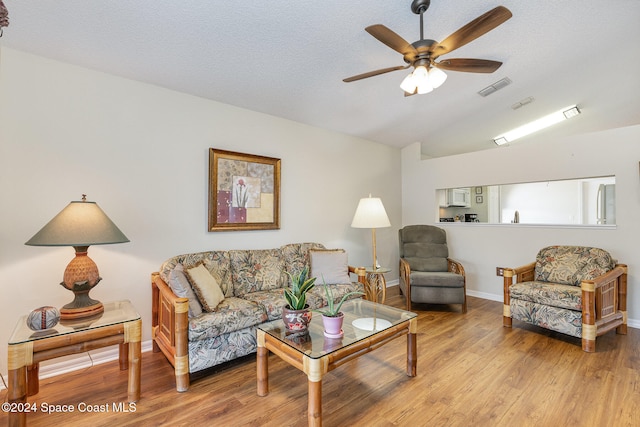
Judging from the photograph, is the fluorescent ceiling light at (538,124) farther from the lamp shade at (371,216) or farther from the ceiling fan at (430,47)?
the ceiling fan at (430,47)

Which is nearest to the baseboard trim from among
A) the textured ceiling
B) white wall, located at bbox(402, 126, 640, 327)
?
the textured ceiling

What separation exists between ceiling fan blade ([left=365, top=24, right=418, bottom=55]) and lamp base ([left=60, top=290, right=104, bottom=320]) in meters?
2.51

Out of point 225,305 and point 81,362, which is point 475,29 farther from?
point 81,362

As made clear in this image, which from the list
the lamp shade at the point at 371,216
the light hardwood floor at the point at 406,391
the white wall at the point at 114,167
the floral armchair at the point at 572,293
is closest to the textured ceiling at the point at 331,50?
the white wall at the point at 114,167

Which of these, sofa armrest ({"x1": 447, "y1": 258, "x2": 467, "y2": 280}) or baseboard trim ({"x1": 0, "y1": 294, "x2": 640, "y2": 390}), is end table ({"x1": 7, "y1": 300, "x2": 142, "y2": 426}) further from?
sofa armrest ({"x1": 447, "y1": 258, "x2": 467, "y2": 280})

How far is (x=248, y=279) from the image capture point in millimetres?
3010

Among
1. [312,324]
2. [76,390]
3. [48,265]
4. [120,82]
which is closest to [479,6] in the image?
[312,324]

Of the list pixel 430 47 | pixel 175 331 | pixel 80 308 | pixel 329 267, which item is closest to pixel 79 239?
pixel 80 308

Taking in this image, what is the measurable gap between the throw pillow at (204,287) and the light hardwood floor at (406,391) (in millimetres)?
539

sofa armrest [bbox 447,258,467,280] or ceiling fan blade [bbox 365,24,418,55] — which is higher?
ceiling fan blade [bbox 365,24,418,55]

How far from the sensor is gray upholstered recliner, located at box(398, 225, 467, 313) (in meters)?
3.74

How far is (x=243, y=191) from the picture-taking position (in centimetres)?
330

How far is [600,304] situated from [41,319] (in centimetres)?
445

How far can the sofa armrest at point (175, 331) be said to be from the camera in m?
2.07
